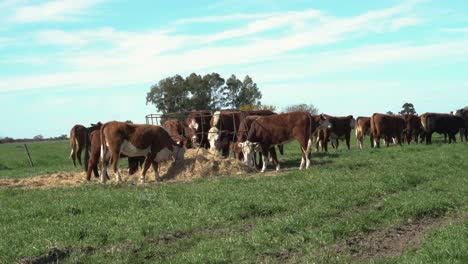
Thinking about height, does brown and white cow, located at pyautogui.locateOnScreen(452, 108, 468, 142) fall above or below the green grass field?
above

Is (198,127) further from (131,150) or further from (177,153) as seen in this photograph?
(131,150)

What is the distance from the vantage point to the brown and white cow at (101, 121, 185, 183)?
17.8 meters

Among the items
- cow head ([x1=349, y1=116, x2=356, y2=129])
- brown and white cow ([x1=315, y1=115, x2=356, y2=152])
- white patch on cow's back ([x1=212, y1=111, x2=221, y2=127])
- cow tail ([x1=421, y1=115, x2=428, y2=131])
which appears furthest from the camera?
cow tail ([x1=421, y1=115, x2=428, y2=131])

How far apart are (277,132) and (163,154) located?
4.37m

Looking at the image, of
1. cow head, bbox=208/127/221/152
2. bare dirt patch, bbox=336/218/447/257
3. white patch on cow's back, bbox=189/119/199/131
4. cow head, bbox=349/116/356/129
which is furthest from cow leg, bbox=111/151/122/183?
cow head, bbox=349/116/356/129

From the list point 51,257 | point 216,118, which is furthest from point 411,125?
point 51,257

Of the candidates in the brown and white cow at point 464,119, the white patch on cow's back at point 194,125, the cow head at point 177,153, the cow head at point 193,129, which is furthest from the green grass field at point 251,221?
the brown and white cow at point 464,119

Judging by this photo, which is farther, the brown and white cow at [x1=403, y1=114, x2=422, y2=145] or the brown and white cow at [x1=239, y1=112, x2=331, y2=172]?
the brown and white cow at [x1=403, y1=114, x2=422, y2=145]

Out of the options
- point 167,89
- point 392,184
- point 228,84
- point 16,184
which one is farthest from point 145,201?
point 228,84

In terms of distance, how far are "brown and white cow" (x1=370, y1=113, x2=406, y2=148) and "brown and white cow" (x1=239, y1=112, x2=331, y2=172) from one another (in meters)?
14.0

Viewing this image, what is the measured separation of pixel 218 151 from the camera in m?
24.2

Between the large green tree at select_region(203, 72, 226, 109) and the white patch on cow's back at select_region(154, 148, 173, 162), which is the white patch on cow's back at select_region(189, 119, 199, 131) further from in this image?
the large green tree at select_region(203, 72, 226, 109)

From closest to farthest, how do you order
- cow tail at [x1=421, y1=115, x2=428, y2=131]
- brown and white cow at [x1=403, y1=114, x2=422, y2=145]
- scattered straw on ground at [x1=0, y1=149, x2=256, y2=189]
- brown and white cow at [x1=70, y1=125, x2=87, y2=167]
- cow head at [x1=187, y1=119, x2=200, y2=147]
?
scattered straw on ground at [x1=0, y1=149, x2=256, y2=189]
cow head at [x1=187, y1=119, x2=200, y2=147]
brown and white cow at [x1=70, y1=125, x2=87, y2=167]
cow tail at [x1=421, y1=115, x2=428, y2=131]
brown and white cow at [x1=403, y1=114, x2=422, y2=145]

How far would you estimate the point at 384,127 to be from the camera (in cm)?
3375
